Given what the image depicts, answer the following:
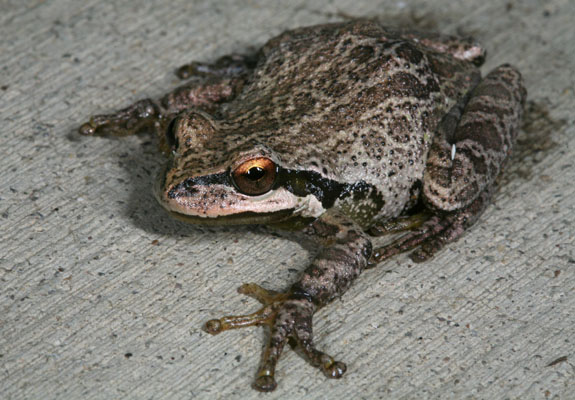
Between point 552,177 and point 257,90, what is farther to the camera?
point 552,177

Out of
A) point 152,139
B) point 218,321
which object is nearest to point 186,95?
point 152,139

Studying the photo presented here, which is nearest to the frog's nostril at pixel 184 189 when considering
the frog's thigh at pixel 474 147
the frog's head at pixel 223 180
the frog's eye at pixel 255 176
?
the frog's head at pixel 223 180

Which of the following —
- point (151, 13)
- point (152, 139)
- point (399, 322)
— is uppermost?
point (151, 13)

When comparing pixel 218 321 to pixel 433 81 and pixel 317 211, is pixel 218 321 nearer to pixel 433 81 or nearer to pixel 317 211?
pixel 317 211

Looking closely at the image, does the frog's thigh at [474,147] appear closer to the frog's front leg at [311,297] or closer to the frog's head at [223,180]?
the frog's front leg at [311,297]

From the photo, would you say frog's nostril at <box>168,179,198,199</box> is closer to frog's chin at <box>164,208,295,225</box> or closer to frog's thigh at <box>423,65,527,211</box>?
frog's chin at <box>164,208,295,225</box>

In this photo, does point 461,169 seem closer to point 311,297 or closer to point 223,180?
point 311,297

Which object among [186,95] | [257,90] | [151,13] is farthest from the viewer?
[151,13]
